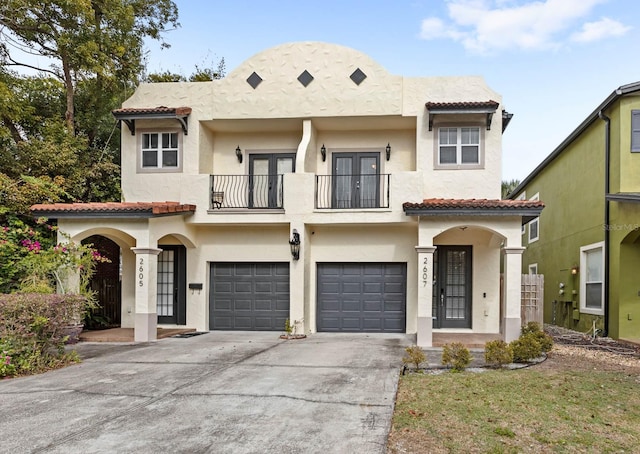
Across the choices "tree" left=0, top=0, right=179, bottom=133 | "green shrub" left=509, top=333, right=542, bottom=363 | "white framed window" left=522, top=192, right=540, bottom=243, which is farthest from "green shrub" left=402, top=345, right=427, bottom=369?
"white framed window" left=522, top=192, right=540, bottom=243

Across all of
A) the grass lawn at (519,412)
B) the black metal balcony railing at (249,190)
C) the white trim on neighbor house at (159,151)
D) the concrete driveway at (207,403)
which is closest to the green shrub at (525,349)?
the grass lawn at (519,412)

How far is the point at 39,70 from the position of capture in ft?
51.8

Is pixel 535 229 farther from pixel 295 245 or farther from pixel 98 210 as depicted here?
pixel 98 210

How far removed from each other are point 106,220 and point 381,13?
9.29 m

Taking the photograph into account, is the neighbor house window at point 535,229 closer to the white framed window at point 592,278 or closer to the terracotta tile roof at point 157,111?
the white framed window at point 592,278

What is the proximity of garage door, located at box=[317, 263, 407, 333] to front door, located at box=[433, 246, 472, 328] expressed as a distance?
0.91 m

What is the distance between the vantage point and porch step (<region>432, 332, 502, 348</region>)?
11453 millimetres

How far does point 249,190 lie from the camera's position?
14828 mm

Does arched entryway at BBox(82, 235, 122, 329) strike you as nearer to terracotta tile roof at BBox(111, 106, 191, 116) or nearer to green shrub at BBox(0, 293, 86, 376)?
terracotta tile roof at BBox(111, 106, 191, 116)

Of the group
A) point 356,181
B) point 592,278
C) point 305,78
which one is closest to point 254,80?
point 305,78

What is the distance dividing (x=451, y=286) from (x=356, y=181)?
159 inches

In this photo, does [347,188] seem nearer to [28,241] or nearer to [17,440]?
[28,241]

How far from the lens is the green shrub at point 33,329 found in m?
8.30

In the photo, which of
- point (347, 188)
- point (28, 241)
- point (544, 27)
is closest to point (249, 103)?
point (347, 188)
